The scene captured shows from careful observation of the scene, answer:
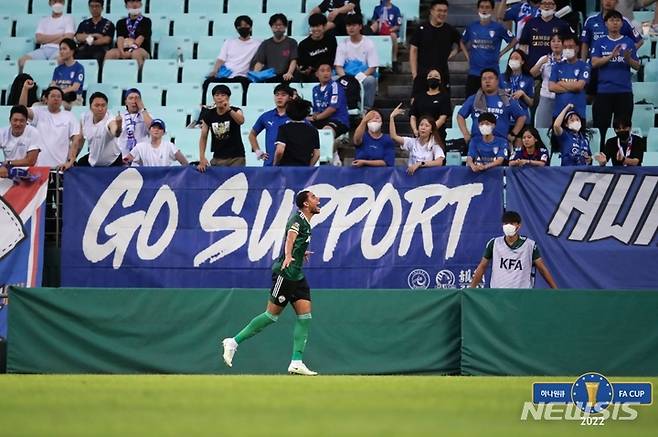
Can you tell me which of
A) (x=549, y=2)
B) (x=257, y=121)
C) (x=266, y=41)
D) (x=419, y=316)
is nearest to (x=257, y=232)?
(x=257, y=121)

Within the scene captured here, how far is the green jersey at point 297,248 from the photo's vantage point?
1501 centimetres

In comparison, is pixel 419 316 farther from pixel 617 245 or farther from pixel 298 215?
pixel 617 245

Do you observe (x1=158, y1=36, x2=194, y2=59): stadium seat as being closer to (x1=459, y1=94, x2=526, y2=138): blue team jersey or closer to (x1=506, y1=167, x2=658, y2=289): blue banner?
(x1=459, y1=94, x2=526, y2=138): blue team jersey

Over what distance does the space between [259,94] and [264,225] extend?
A: 3.82 m

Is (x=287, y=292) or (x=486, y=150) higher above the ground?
(x=486, y=150)

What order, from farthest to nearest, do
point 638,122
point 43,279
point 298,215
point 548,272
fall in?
point 638,122 → point 43,279 → point 548,272 → point 298,215

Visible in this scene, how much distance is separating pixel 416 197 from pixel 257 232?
2.19 m

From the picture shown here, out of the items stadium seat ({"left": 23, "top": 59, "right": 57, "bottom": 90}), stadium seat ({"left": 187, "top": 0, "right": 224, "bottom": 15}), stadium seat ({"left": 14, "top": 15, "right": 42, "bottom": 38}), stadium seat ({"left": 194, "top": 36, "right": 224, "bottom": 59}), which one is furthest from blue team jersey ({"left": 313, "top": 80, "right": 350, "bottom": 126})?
stadium seat ({"left": 14, "top": 15, "right": 42, "bottom": 38})

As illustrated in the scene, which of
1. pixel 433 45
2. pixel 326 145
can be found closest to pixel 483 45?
pixel 433 45

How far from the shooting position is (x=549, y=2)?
20.4m

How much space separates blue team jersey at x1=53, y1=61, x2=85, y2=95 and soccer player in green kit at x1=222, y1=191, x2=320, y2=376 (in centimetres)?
737

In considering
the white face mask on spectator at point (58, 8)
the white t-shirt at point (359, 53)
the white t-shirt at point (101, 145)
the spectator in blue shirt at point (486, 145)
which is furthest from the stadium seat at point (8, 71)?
the spectator in blue shirt at point (486, 145)

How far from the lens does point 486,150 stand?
58.3 feet

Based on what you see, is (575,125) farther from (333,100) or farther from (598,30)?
(333,100)
